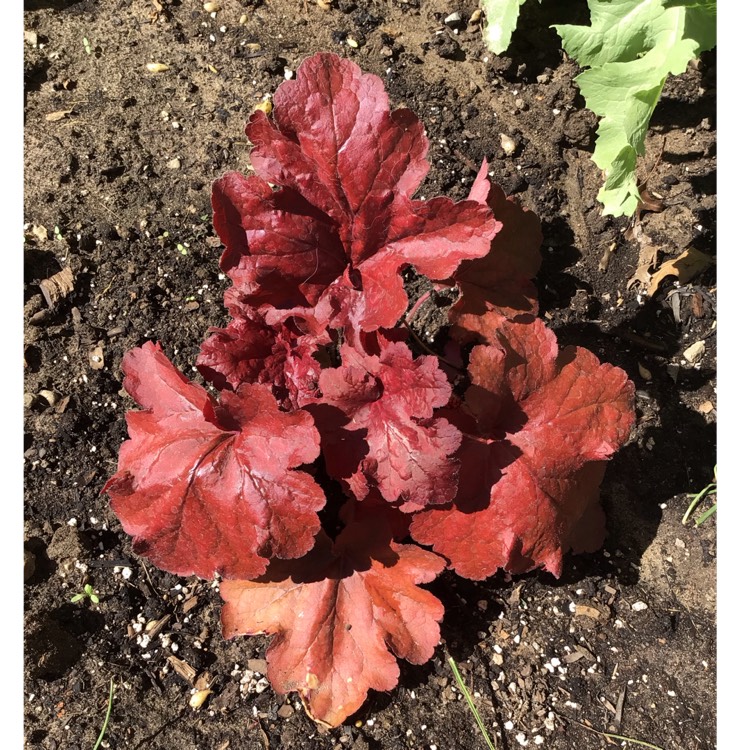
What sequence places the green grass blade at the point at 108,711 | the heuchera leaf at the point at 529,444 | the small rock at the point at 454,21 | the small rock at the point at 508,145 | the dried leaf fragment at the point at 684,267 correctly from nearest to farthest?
the heuchera leaf at the point at 529,444 → the green grass blade at the point at 108,711 → the dried leaf fragment at the point at 684,267 → the small rock at the point at 508,145 → the small rock at the point at 454,21

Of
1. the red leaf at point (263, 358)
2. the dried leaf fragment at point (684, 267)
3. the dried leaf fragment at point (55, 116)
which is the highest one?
the dried leaf fragment at point (55, 116)

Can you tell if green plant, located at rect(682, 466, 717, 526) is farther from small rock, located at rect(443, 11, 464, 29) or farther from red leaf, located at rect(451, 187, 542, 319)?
small rock, located at rect(443, 11, 464, 29)

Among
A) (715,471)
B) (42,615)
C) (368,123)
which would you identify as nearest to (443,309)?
(368,123)

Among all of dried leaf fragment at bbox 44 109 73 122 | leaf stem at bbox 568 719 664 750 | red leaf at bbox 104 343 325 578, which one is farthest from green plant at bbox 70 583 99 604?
dried leaf fragment at bbox 44 109 73 122

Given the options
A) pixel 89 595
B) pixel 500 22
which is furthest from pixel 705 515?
pixel 89 595

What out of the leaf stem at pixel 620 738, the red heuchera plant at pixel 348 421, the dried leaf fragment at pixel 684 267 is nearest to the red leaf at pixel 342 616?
the red heuchera plant at pixel 348 421

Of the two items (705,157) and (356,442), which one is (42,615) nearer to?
(356,442)

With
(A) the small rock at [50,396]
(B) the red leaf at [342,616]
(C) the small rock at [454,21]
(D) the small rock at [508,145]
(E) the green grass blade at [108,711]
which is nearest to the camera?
(B) the red leaf at [342,616]

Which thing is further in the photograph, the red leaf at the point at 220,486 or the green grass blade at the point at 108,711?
the green grass blade at the point at 108,711

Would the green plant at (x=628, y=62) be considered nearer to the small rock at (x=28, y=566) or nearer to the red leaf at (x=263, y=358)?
the red leaf at (x=263, y=358)
